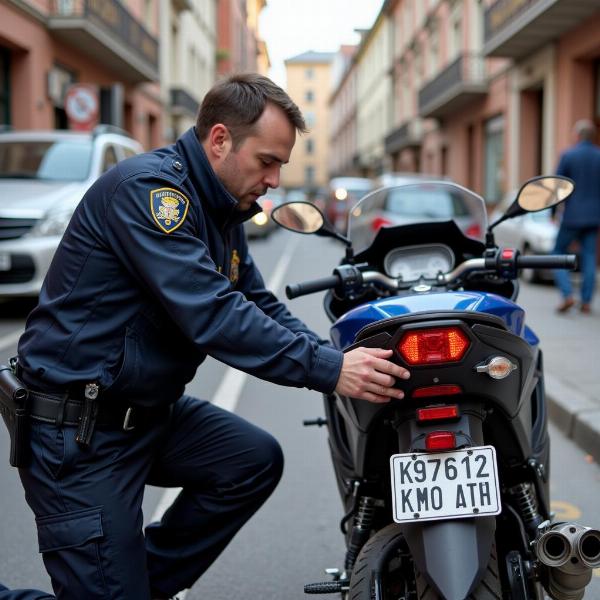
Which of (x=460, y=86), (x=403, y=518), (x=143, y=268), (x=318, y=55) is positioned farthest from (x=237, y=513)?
(x=318, y=55)

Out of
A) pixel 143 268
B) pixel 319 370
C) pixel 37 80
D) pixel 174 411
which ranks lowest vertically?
pixel 174 411

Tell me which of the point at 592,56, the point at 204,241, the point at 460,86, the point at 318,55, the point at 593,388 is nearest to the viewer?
the point at 204,241

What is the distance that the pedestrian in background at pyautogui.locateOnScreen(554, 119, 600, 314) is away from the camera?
9.77m

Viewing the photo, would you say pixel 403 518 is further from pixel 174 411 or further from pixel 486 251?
pixel 486 251

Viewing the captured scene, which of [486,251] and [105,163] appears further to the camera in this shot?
[105,163]

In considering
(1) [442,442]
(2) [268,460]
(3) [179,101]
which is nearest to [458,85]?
(3) [179,101]

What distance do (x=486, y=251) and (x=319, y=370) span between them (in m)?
1.02

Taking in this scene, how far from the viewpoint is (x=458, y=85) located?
26.6 m

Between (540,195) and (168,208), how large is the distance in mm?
1483

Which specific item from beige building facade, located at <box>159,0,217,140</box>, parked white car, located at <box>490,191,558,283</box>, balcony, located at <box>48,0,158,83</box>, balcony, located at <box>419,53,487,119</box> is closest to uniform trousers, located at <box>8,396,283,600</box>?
parked white car, located at <box>490,191,558,283</box>

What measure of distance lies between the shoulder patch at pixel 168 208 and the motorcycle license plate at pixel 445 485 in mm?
805

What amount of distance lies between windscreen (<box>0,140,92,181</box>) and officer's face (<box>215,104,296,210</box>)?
8062 millimetres

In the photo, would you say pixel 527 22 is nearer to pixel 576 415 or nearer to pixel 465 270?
pixel 576 415

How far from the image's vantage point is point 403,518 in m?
2.08
